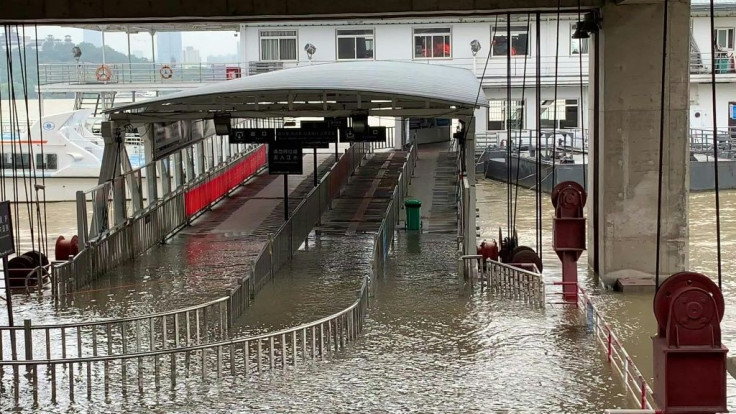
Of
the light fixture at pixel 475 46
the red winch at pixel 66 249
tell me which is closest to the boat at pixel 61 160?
the light fixture at pixel 475 46

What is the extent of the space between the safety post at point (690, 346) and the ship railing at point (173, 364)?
17.7 ft

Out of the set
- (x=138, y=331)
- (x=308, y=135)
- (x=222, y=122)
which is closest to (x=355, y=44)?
(x=308, y=135)

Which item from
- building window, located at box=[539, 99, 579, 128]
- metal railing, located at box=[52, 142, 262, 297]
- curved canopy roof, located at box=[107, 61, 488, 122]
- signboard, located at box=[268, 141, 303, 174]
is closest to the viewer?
metal railing, located at box=[52, 142, 262, 297]

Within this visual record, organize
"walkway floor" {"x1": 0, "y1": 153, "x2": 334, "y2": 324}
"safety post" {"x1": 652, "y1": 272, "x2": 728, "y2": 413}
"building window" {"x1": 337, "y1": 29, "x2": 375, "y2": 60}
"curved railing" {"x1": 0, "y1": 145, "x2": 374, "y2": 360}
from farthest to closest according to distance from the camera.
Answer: "building window" {"x1": 337, "y1": 29, "x2": 375, "y2": 60} → "walkway floor" {"x1": 0, "y1": 153, "x2": 334, "y2": 324} → "curved railing" {"x1": 0, "y1": 145, "x2": 374, "y2": 360} → "safety post" {"x1": 652, "y1": 272, "x2": 728, "y2": 413}

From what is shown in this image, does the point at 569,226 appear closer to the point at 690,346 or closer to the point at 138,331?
the point at 138,331

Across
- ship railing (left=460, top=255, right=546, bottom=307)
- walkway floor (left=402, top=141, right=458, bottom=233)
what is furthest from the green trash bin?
ship railing (left=460, top=255, right=546, bottom=307)

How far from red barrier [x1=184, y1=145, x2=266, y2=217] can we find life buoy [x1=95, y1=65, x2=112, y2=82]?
1227 cm

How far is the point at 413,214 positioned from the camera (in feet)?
96.0

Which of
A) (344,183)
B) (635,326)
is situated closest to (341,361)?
(635,326)

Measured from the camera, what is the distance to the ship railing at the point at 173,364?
1459 cm

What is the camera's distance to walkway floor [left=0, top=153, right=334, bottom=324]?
67.4 feet

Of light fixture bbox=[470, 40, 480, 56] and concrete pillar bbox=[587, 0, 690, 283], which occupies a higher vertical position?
Answer: light fixture bbox=[470, 40, 480, 56]

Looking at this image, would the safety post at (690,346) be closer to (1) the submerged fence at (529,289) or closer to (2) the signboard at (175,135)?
(1) the submerged fence at (529,289)

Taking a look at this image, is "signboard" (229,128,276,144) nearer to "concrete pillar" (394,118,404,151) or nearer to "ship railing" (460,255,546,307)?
"ship railing" (460,255,546,307)
